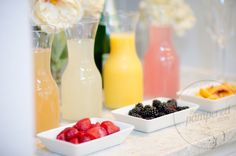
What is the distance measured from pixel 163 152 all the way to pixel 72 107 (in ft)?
1.08

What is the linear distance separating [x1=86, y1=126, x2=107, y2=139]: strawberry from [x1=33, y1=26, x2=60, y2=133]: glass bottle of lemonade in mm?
174

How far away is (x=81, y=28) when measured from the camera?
125 cm

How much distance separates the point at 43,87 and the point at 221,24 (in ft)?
2.67

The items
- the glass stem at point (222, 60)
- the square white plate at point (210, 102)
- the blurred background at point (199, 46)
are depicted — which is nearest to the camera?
the square white plate at point (210, 102)

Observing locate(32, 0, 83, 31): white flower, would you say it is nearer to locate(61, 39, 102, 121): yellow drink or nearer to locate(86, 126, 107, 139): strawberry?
locate(61, 39, 102, 121): yellow drink

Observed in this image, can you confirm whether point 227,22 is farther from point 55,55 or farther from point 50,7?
point 50,7

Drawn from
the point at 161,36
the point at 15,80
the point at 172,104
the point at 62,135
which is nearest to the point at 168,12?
the point at 161,36

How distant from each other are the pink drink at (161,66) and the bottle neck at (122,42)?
0.52ft

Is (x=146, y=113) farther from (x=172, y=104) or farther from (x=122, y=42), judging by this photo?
(x=122, y=42)

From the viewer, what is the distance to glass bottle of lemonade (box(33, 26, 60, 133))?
3.85ft

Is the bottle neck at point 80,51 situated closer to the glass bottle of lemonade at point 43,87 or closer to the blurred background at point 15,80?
the glass bottle of lemonade at point 43,87

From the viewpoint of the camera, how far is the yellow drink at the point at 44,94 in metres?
1.17

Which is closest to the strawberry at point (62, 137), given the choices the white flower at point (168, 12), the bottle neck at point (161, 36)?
the bottle neck at point (161, 36)

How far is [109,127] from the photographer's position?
3.56 feet
